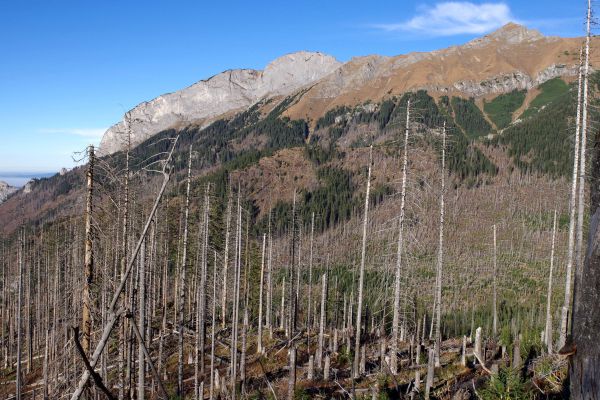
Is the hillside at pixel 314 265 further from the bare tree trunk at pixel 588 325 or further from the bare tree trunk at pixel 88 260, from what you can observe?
the bare tree trunk at pixel 588 325

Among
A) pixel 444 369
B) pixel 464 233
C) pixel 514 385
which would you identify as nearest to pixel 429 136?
pixel 444 369

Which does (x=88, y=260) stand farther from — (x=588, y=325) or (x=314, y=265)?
(x=314, y=265)

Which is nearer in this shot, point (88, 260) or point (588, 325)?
point (588, 325)

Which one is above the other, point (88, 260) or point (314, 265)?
point (88, 260)

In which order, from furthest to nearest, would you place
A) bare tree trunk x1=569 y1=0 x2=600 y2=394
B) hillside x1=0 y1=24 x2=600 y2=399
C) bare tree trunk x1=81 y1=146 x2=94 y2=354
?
hillside x1=0 y1=24 x2=600 y2=399, bare tree trunk x1=81 y1=146 x2=94 y2=354, bare tree trunk x1=569 y1=0 x2=600 y2=394

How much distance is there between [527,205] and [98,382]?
12671 cm

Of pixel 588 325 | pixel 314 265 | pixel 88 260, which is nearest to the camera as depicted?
pixel 588 325

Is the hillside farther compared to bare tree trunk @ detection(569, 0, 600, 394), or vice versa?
the hillside

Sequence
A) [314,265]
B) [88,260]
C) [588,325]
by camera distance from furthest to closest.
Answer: [314,265], [88,260], [588,325]

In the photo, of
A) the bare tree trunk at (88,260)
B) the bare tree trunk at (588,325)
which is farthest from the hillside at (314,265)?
the bare tree trunk at (588,325)

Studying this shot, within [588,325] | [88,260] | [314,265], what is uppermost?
[588,325]

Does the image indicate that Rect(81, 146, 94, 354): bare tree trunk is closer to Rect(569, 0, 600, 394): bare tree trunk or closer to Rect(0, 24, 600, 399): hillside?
Rect(0, 24, 600, 399): hillside

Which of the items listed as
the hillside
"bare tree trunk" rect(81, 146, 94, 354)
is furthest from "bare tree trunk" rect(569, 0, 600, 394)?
"bare tree trunk" rect(81, 146, 94, 354)

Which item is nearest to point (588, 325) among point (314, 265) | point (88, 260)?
point (88, 260)
